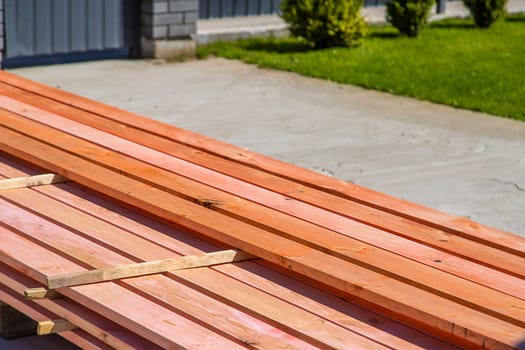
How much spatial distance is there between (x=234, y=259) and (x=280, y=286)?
13.7 inches

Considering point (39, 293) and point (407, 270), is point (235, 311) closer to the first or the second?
point (407, 270)

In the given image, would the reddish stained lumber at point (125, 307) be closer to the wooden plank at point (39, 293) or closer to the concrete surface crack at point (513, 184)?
the wooden plank at point (39, 293)

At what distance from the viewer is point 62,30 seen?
1295 centimetres

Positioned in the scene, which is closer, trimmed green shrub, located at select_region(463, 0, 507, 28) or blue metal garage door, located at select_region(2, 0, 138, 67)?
blue metal garage door, located at select_region(2, 0, 138, 67)

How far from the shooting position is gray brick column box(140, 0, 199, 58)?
524 inches

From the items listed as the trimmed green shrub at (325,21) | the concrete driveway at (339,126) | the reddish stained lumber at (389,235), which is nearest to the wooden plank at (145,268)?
the reddish stained lumber at (389,235)

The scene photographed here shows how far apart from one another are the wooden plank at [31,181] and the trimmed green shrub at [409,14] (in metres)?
9.53

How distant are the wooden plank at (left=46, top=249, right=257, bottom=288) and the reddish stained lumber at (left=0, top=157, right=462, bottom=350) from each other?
0.17ft

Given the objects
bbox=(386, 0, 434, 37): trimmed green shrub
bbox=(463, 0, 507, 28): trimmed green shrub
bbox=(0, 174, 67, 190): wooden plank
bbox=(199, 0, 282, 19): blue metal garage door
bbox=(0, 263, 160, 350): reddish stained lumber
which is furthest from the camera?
bbox=(463, 0, 507, 28): trimmed green shrub

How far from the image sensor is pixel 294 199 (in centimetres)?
559

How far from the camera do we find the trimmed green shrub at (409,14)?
14828 mm

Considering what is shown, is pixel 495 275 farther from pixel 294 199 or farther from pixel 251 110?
pixel 251 110

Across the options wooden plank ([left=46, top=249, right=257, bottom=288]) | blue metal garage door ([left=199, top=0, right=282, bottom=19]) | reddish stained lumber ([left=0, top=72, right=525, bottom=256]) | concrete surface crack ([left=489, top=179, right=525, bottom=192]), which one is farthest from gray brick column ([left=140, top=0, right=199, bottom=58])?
wooden plank ([left=46, top=249, right=257, bottom=288])

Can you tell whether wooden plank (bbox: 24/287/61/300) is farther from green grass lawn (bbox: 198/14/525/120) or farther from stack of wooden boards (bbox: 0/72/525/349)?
green grass lawn (bbox: 198/14/525/120)
